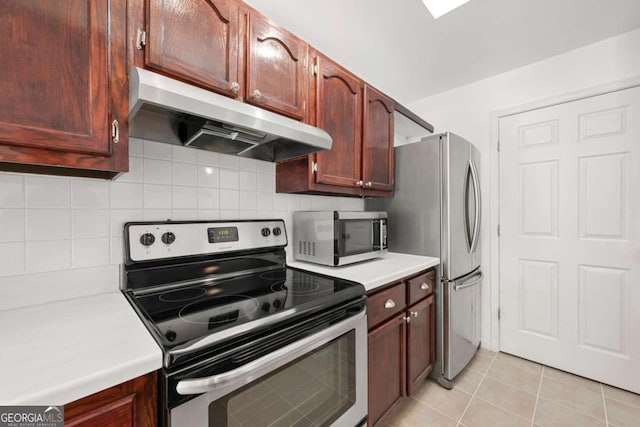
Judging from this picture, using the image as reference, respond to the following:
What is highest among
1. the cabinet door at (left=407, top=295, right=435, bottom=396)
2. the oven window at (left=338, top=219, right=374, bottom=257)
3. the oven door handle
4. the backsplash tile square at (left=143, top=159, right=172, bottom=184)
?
the backsplash tile square at (left=143, top=159, right=172, bottom=184)

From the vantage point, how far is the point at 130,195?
1.14 meters

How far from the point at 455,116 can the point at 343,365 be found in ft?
8.13

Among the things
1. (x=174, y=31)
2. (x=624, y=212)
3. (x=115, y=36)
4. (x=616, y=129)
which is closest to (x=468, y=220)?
(x=624, y=212)

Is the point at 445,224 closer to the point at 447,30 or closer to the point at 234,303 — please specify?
the point at 447,30

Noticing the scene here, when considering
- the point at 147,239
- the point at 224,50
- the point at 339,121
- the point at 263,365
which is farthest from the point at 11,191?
the point at 339,121

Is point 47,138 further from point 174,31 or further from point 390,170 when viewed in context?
point 390,170

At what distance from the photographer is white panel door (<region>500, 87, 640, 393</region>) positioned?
1.79 meters

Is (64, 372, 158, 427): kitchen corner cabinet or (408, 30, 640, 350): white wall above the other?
(408, 30, 640, 350): white wall

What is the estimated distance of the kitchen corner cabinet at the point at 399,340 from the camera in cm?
131

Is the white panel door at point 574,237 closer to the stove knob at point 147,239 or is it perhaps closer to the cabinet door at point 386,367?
the cabinet door at point 386,367

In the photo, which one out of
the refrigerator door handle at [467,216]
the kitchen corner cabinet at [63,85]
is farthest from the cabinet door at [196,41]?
the refrigerator door handle at [467,216]

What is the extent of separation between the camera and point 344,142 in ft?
5.43

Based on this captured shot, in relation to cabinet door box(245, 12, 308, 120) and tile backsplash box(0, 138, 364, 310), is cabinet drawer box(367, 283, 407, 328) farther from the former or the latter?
cabinet door box(245, 12, 308, 120)

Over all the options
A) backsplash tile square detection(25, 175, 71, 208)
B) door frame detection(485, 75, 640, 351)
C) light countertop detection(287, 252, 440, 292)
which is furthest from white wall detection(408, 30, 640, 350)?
backsplash tile square detection(25, 175, 71, 208)
